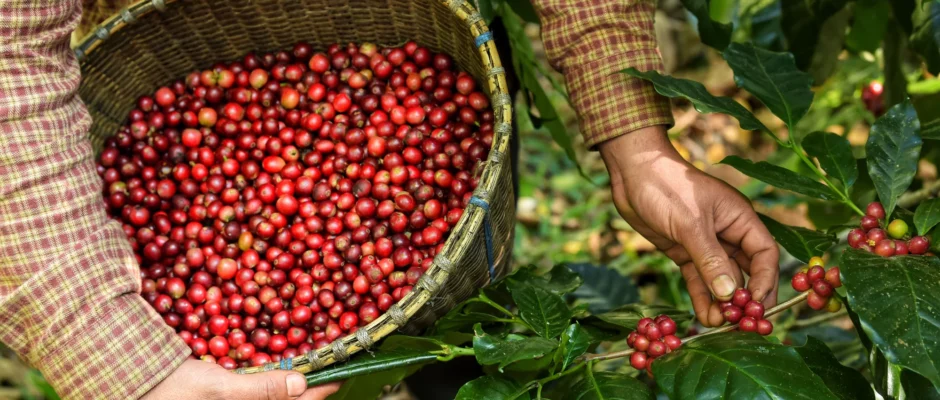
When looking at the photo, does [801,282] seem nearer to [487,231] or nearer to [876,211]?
[876,211]

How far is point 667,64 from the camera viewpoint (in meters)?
2.89

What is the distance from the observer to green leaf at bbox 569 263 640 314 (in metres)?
1.70

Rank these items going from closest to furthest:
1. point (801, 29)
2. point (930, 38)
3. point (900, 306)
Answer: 1. point (900, 306)
2. point (930, 38)
3. point (801, 29)

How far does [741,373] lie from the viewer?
0.90 m

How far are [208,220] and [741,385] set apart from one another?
113cm

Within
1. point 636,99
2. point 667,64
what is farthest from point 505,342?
point 667,64

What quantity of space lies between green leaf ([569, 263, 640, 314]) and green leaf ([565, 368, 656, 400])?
65 cm

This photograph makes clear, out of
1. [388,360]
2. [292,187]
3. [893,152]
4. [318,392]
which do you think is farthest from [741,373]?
[292,187]

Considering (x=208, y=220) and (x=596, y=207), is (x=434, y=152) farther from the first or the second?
(x=596, y=207)

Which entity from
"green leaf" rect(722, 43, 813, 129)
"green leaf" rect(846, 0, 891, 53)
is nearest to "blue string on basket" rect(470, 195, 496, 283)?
"green leaf" rect(722, 43, 813, 129)

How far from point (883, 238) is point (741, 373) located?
29cm

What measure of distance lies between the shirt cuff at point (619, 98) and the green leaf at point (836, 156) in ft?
0.80

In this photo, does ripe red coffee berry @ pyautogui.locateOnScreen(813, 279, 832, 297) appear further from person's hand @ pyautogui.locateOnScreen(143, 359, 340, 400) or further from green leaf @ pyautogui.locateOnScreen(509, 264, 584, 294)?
person's hand @ pyautogui.locateOnScreen(143, 359, 340, 400)

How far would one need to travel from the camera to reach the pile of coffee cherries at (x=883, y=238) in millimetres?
958
